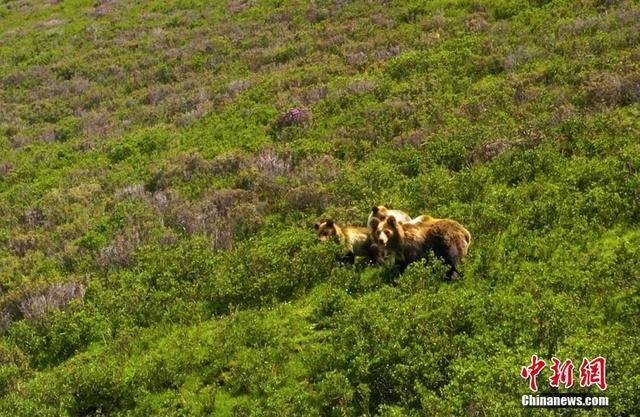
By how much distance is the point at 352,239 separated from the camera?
11.4 meters

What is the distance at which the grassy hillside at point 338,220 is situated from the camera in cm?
823

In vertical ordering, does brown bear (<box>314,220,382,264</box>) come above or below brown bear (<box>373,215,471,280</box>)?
below

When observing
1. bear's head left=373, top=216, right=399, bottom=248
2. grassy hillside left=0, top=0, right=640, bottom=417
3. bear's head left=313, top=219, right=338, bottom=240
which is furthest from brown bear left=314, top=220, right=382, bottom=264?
bear's head left=373, top=216, right=399, bottom=248

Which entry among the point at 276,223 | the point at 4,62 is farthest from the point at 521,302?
the point at 4,62

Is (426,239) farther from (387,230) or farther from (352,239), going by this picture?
(352,239)

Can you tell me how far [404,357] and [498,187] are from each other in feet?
19.6

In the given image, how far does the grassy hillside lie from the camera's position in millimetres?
8234

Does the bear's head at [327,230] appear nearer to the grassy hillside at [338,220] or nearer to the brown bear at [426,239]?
the grassy hillside at [338,220]

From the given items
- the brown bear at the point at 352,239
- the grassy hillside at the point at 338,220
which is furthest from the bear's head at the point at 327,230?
the grassy hillside at the point at 338,220

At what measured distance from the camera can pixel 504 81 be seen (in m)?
17.6

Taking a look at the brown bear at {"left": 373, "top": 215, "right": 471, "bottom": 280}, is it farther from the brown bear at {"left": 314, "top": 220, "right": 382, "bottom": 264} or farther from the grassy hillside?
the brown bear at {"left": 314, "top": 220, "right": 382, "bottom": 264}

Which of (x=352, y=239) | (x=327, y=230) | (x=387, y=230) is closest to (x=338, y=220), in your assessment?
(x=327, y=230)

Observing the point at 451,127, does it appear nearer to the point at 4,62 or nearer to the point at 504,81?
the point at 504,81

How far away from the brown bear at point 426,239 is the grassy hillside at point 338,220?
1.08 feet
